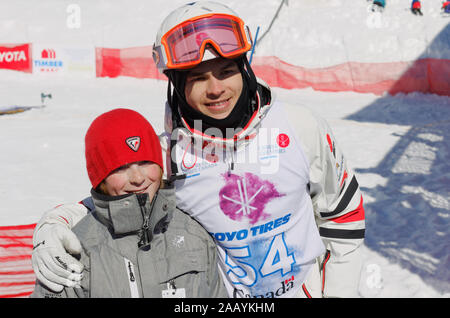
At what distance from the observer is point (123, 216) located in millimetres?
1894

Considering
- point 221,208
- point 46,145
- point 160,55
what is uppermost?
point 160,55

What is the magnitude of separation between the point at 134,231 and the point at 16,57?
20.7 meters

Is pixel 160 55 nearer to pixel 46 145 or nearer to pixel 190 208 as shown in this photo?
pixel 190 208

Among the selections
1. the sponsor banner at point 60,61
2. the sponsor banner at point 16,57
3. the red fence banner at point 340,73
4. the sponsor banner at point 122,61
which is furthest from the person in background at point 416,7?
the sponsor banner at point 16,57

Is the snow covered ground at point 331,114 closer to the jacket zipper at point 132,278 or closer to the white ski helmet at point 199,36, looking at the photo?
the jacket zipper at point 132,278

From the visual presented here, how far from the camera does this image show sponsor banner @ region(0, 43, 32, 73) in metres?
19.4

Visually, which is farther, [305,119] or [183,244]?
[305,119]

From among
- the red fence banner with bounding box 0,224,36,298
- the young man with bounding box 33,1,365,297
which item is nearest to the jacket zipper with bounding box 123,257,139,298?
the young man with bounding box 33,1,365,297

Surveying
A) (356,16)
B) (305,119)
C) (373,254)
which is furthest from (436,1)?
(305,119)

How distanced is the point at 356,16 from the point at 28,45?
55.1 ft

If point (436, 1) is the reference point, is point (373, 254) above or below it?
below

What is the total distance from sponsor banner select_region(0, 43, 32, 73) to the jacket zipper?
20174 mm

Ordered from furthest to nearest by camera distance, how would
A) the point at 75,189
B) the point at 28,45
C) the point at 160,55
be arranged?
the point at 28,45 → the point at 75,189 → the point at 160,55

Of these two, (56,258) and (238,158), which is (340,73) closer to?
(238,158)
